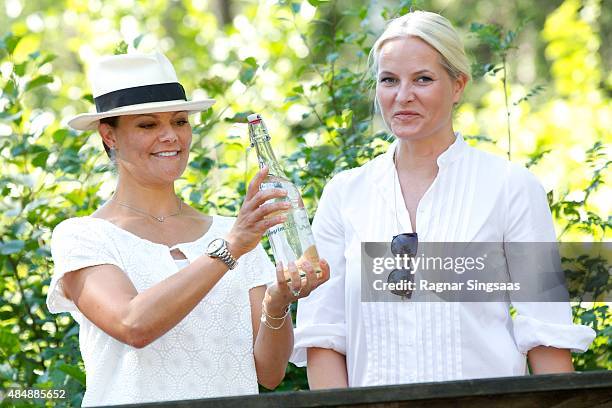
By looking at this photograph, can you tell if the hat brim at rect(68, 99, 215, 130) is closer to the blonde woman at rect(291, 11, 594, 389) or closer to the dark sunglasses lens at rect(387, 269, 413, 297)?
the blonde woman at rect(291, 11, 594, 389)

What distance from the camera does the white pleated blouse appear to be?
8.87 ft

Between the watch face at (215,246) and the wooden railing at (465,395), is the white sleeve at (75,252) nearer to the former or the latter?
the watch face at (215,246)

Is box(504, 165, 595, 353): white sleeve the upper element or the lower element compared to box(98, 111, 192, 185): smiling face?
lower

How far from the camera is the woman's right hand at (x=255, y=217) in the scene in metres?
2.47

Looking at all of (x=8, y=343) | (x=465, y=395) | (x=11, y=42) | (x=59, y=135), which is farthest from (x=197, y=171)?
(x=465, y=395)

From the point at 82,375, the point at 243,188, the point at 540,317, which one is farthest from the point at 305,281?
the point at 243,188

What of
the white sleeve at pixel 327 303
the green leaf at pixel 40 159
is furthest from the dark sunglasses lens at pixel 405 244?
the green leaf at pixel 40 159

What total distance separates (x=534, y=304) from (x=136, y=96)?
1101mm

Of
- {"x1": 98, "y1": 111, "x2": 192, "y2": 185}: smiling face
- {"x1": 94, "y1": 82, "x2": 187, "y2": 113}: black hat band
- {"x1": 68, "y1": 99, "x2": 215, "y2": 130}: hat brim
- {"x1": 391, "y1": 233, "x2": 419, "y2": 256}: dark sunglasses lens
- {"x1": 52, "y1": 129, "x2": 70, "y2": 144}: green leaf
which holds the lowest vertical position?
{"x1": 391, "y1": 233, "x2": 419, "y2": 256}: dark sunglasses lens

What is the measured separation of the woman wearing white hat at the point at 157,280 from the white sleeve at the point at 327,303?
70mm

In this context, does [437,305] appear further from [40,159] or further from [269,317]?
[40,159]

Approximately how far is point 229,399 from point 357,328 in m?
0.97

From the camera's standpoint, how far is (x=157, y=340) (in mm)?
2742

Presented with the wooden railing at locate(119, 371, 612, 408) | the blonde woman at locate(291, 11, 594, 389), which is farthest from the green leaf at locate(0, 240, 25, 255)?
the wooden railing at locate(119, 371, 612, 408)
